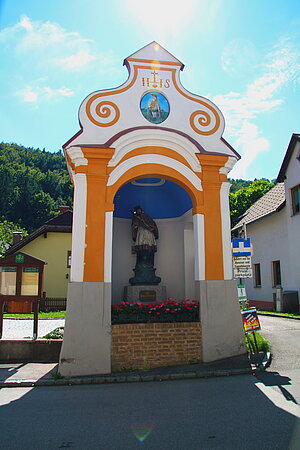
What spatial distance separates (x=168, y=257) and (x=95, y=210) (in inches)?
135

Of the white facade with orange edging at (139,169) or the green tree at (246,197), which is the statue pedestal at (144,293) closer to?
the white facade with orange edging at (139,169)

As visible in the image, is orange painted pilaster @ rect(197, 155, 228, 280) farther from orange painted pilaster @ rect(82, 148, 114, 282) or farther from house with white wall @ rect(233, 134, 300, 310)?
house with white wall @ rect(233, 134, 300, 310)

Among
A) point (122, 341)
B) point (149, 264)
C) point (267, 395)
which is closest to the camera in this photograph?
point (267, 395)

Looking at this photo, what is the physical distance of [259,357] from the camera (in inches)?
330

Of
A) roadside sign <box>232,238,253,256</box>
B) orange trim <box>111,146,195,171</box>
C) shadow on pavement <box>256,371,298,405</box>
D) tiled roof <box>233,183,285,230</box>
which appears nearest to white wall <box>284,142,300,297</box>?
tiled roof <box>233,183,285,230</box>

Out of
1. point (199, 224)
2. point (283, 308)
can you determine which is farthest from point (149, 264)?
point (283, 308)

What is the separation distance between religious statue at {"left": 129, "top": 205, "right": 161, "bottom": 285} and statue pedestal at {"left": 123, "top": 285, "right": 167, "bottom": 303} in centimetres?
29

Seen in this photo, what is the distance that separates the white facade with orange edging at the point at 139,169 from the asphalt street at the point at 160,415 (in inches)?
48.1

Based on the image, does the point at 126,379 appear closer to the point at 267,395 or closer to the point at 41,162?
the point at 267,395

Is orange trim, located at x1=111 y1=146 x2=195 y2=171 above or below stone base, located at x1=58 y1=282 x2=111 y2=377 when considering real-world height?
above

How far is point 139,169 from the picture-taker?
28.9 ft

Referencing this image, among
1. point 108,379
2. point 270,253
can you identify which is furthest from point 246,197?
→ point 108,379

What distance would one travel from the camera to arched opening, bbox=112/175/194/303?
1054 cm

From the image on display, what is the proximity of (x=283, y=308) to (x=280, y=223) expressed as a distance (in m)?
4.67
